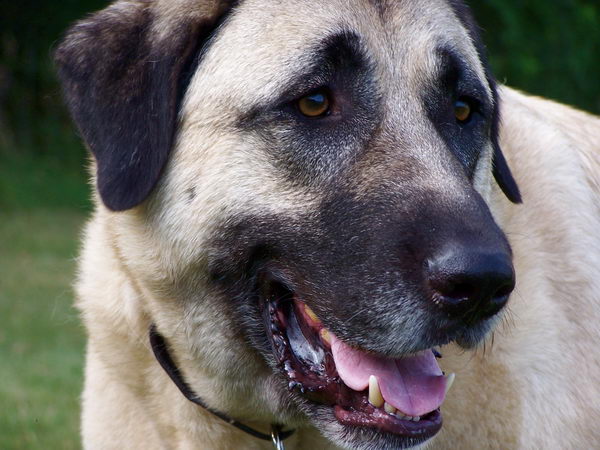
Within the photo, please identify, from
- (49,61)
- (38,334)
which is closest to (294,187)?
(38,334)

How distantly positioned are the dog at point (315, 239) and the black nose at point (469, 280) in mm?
13

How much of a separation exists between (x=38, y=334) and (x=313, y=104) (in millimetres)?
5091

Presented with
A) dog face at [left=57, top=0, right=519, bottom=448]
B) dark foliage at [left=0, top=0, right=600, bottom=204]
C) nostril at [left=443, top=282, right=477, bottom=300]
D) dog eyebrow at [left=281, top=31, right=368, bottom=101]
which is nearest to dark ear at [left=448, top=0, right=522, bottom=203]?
dog face at [left=57, top=0, right=519, bottom=448]

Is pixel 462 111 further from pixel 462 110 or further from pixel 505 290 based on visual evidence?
pixel 505 290

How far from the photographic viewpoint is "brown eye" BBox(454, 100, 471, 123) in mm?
3201

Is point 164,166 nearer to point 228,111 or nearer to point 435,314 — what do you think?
point 228,111

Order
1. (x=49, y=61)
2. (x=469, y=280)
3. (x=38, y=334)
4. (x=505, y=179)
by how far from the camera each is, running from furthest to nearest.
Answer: (x=49, y=61) → (x=38, y=334) → (x=505, y=179) → (x=469, y=280)

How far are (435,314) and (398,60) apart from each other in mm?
858

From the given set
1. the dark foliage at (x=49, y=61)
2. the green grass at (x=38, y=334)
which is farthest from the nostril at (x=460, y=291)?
the dark foliage at (x=49, y=61)

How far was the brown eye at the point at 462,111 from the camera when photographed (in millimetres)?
3201

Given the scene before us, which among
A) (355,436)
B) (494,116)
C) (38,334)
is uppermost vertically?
(494,116)

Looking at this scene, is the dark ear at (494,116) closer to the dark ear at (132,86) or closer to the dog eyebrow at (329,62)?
the dog eyebrow at (329,62)

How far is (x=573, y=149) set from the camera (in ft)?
12.1

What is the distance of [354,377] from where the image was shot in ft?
9.61
